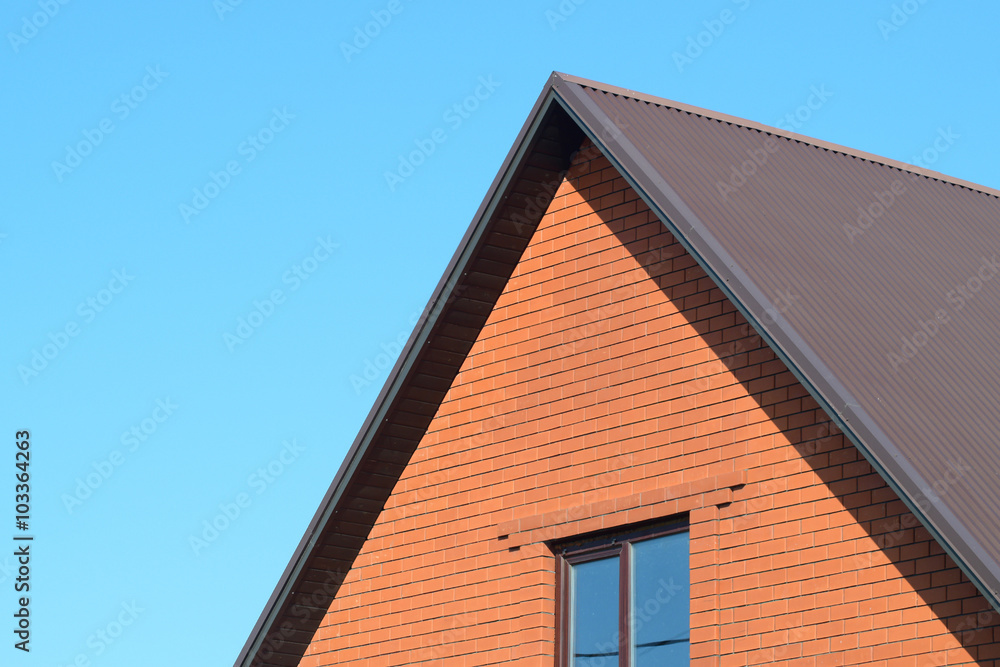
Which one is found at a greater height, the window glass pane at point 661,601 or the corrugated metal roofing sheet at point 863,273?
the corrugated metal roofing sheet at point 863,273

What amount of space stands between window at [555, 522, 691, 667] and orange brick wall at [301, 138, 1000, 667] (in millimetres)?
176

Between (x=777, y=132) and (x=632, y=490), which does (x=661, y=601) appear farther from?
(x=777, y=132)

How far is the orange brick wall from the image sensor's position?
9.52 metres

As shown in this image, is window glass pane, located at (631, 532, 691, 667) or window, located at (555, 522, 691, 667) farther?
window, located at (555, 522, 691, 667)

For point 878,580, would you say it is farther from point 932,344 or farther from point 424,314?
point 424,314

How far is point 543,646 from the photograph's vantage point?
38.3 feet

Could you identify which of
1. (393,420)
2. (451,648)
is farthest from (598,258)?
(451,648)

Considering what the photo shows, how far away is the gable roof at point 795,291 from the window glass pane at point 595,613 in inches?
99.1

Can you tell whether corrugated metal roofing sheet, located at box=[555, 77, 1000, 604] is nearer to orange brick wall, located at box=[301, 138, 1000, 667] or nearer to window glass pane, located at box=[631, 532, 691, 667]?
orange brick wall, located at box=[301, 138, 1000, 667]

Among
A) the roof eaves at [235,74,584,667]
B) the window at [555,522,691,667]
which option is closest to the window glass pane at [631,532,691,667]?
the window at [555,522,691,667]

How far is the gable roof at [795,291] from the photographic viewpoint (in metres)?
9.19

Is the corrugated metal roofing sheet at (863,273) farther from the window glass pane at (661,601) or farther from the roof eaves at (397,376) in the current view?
the window glass pane at (661,601)

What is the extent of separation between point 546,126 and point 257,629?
18.3 ft

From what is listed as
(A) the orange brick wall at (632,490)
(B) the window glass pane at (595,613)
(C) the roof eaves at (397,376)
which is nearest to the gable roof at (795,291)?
(C) the roof eaves at (397,376)
